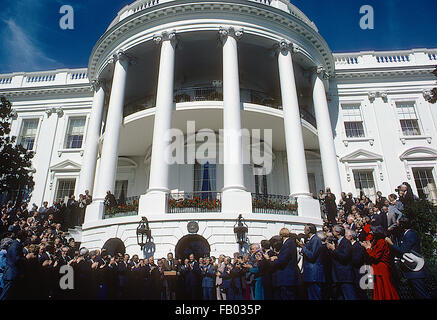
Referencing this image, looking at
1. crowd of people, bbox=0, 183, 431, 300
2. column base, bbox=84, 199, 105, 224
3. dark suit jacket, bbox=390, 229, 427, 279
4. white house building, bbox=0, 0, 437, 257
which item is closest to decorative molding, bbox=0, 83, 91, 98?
white house building, bbox=0, 0, 437, 257

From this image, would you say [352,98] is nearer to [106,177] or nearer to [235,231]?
[235,231]

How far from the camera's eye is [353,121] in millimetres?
18938

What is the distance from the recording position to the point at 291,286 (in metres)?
5.30

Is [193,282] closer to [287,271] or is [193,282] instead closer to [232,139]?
[287,271]

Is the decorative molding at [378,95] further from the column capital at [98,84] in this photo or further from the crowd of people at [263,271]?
the column capital at [98,84]

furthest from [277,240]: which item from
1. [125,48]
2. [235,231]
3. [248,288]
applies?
[125,48]

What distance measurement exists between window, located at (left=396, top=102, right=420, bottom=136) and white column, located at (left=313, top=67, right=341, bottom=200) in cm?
627

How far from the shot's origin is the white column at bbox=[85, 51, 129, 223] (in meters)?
12.9

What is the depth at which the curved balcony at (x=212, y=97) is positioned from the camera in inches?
617

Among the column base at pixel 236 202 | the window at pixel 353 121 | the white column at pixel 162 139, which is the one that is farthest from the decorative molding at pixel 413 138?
the white column at pixel 162 139

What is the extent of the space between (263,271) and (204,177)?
34.2 feet

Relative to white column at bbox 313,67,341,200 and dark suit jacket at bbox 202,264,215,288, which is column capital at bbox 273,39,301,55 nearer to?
white column at bbox 313,67,341,200

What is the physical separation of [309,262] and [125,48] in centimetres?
1437

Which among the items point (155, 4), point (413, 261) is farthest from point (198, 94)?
point (413, 261)
